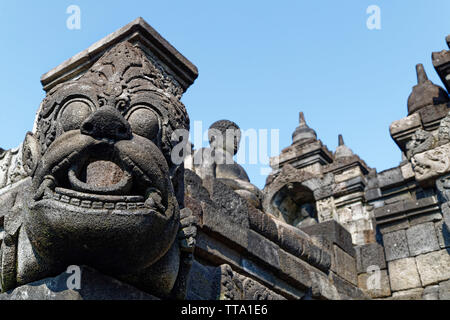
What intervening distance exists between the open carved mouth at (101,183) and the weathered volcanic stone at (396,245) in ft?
13.2

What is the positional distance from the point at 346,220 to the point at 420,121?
9.69 ft

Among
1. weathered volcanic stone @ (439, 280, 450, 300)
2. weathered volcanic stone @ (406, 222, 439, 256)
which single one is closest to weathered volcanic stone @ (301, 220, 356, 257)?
weathered volcanic stone @ (406, 222, 439, 256)

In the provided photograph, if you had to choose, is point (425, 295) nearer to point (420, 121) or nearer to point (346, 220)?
point (420, 121)

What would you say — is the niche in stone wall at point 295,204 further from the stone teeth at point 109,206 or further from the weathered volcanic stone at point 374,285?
the stone teeth at point 109,206

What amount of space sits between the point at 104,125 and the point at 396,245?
14.5 feet

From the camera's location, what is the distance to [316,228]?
6.03m

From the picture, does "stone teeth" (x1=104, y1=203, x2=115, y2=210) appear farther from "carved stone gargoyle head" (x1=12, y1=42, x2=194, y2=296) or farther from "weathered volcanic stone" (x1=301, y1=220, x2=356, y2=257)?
"weathered volcanic stone" (x1=301, y1=220, x2=356, y2=257)

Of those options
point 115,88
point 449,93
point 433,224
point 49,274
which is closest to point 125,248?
A: point 49,274

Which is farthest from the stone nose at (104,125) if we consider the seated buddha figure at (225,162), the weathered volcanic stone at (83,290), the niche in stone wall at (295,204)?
the niche in stone wall at (295,204)

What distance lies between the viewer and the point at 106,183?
8.39 feet

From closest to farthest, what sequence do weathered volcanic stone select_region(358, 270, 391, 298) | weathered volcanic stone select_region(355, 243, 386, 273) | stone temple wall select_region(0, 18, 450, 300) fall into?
stone temple wall select_region(0, 18, 450, 300)
weathered volcanic stone select_region(358, 270, 391, 298)
weathered volcanic stone select_region(355, 243, 386, 273)

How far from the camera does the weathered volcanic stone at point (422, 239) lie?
17.8ft

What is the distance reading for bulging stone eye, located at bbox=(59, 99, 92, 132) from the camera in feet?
8.71

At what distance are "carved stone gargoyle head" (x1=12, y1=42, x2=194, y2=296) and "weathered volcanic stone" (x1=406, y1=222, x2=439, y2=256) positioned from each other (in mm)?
3724
